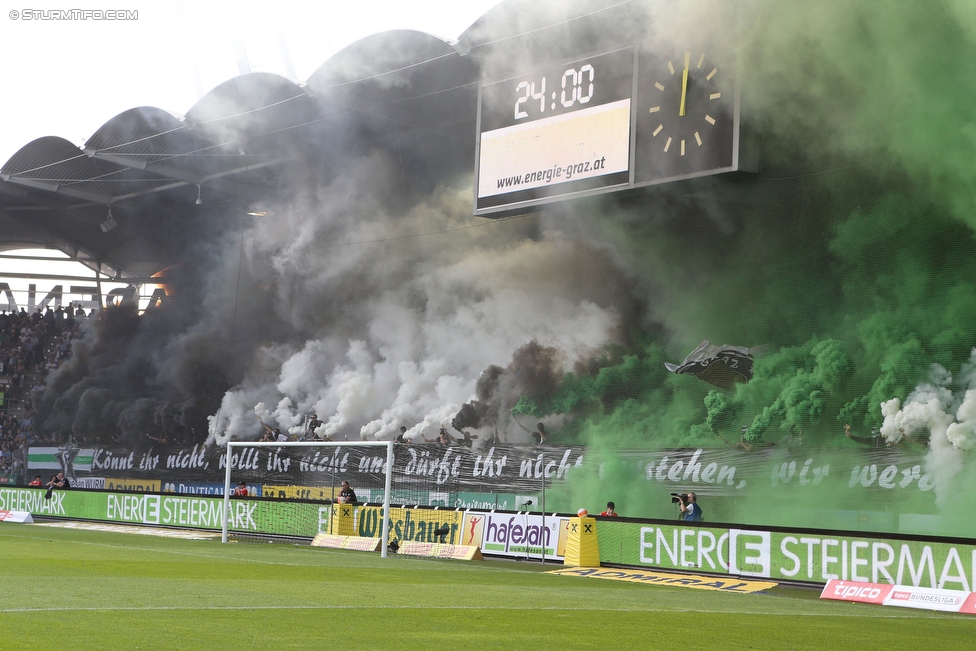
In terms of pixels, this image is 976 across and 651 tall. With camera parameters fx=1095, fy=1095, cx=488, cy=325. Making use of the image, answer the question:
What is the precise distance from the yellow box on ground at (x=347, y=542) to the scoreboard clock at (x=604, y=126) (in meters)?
7.23

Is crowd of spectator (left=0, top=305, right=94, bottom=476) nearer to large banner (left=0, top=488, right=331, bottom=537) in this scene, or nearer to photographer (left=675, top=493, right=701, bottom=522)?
large banner (left=0, top=488, right=331, bottom=537)

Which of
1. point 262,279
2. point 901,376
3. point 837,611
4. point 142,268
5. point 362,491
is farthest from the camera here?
point 142,268

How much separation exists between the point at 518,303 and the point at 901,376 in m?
10.4

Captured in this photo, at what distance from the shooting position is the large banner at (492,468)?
756 inches

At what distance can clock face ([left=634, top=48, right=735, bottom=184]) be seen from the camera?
1858 cm

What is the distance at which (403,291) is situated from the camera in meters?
30.4

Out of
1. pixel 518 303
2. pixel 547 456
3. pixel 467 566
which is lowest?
pixel 467 566

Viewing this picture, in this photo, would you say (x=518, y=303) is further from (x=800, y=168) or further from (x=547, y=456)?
(x=800, y=168)

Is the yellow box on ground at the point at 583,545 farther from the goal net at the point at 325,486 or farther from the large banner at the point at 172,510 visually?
the large banner at the point at 172,510

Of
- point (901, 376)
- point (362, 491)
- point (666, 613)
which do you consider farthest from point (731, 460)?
point (666, 613)

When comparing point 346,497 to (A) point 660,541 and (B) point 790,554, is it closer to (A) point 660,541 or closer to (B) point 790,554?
(A) point 660,541

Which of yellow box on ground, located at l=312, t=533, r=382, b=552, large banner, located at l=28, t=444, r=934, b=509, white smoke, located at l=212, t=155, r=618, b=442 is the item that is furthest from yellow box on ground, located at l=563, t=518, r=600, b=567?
white smoke, located at l=212, t=155, r=618, b=442

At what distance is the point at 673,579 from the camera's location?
48.5 ft

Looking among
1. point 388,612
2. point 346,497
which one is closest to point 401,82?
point 346,497
